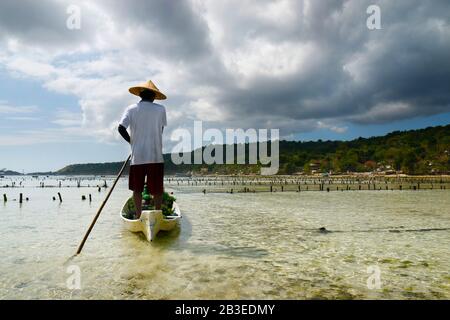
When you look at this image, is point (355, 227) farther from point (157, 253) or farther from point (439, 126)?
point (439, 126)

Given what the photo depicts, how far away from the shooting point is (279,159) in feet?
637

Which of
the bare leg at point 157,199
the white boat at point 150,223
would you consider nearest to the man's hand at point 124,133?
the bare leg at point 157,199

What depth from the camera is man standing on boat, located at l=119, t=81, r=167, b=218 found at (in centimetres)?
870

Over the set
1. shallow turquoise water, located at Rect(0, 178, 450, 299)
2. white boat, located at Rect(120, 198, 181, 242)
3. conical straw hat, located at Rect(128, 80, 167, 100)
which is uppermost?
conical straw hat, located at Rect(128, 80, 167, 100)

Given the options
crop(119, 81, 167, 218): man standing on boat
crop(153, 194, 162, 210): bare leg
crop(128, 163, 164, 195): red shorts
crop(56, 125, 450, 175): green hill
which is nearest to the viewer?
crop(119, 81, 167, 218): man standing on boat

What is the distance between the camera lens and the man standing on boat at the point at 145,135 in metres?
8.70

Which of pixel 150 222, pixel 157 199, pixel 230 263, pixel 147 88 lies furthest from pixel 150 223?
pixel 147 88

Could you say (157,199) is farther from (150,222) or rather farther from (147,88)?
(147,88)

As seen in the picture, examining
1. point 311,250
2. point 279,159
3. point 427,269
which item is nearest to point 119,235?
point 311,250

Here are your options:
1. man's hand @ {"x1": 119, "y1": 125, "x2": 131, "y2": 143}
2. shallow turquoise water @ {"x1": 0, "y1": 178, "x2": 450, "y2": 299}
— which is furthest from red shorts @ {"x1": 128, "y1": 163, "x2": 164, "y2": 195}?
shallow turquoise water @ {"x1": 0, "y1": 178, "x2": 450, "y2": 299}

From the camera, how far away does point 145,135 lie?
8703 millimetres

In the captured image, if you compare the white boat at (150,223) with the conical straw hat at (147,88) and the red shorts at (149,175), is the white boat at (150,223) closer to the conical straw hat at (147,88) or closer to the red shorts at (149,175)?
the red shorts at (149,175)

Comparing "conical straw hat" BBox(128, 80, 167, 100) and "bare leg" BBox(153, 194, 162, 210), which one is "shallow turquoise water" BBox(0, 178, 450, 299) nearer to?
"bare leg" BBox(153, 194, 162, 210)
